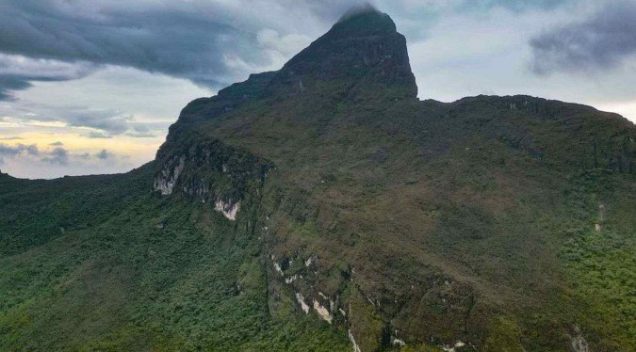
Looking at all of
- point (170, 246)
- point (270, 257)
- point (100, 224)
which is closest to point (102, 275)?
point (170, 246)

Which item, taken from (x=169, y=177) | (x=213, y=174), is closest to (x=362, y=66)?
(x=213, y=174)

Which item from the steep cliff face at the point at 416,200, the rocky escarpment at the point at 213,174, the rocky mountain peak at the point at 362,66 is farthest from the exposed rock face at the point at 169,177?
the rocky mountain peak at the point at 362,66

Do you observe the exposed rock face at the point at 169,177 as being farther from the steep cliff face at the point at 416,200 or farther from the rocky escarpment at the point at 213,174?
the steep cliff face at the point at 416,200

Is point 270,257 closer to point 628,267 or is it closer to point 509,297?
point 509,297

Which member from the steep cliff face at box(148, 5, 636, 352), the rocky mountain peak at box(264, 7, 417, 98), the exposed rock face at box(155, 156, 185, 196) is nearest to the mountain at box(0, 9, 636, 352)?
the steep cliff face at box(148, 5, 636, 352)

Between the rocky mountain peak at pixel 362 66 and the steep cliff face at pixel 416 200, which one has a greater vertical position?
the rocky mountain peak at pixel 362 66

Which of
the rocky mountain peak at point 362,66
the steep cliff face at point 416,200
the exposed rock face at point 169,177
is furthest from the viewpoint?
the rocky mountain peak at point 362,66

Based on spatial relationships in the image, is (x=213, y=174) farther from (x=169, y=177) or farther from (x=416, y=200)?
(x=416, y=200)
